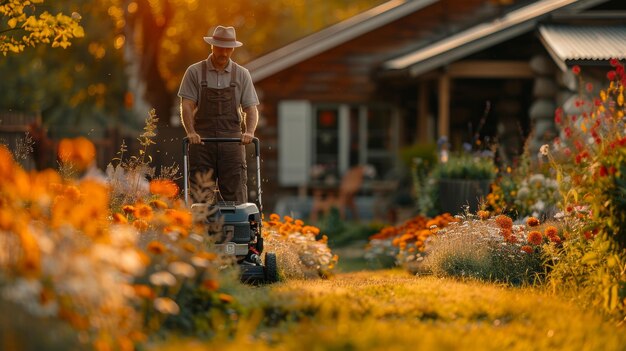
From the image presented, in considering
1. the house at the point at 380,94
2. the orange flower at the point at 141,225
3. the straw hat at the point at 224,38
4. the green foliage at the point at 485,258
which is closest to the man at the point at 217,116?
the straw hat at the point at 224,38

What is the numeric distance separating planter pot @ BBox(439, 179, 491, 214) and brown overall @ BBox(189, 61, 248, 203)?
12.8 feet

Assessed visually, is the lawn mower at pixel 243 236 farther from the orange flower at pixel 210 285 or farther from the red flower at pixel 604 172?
the red flower at pixel 604 172

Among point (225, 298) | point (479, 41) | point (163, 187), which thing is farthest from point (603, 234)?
point (479, 41)

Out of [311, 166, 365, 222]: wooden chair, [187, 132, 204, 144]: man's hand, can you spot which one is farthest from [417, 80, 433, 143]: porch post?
[187, 132, 204, 144]: man's hand

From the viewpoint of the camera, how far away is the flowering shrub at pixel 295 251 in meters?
9.41

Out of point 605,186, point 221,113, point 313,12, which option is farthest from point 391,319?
point 313,12

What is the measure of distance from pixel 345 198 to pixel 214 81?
9.36 meters

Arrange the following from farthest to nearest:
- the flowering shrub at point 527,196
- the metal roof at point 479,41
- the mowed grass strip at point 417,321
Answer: the metal roof at point 479,41 < the flowering shrub at point 527,196 < the mowed grass strip at point 417,321

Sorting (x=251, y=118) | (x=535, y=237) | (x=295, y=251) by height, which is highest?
(x=251, y=118)

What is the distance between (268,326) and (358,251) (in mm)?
7961

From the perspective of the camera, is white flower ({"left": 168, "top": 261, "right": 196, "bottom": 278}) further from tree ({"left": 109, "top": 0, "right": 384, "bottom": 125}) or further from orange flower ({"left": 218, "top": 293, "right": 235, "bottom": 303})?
tree ({"left": 109, "top": 0, "right": 384, "bottom": 125})

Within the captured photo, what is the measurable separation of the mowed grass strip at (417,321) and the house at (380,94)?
10141 mm

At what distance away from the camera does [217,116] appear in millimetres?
9062

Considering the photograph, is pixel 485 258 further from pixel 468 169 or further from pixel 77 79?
pixel 77 79
